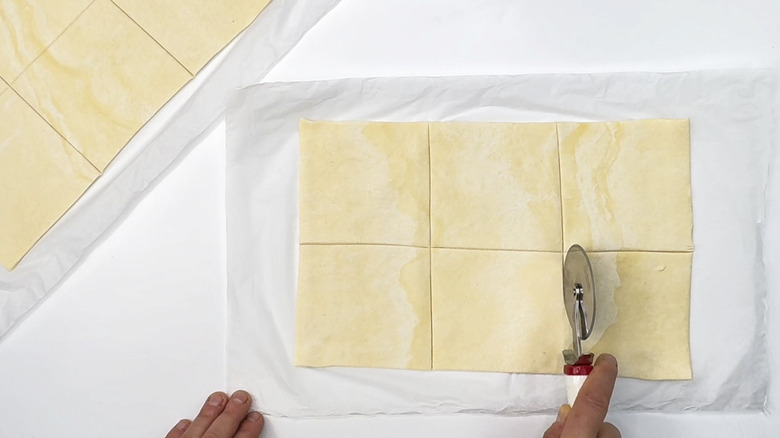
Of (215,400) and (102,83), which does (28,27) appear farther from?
(215,400)

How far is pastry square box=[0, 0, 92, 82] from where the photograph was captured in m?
1.35

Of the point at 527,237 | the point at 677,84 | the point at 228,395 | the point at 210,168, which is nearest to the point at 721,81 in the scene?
the point at 677,84

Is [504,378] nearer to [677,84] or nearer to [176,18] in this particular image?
[677,84]

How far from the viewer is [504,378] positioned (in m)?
1.22

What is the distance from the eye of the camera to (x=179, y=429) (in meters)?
1.24

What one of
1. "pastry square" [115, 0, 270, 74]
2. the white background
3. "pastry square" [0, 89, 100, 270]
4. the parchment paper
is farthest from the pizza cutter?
"pastry square" [0, 89, 100, 270]

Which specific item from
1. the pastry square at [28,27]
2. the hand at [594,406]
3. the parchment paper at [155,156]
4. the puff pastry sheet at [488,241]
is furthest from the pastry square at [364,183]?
the pastry square at [28,27]

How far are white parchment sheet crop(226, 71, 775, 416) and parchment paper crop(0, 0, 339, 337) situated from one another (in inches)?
3.0

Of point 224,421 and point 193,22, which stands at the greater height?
point 193,22

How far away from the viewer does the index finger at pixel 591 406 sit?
101 centimetres

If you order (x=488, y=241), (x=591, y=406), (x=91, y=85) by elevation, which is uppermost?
(x=91, y=85)

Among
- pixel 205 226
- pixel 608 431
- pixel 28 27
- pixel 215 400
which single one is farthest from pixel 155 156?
pixel 608 431

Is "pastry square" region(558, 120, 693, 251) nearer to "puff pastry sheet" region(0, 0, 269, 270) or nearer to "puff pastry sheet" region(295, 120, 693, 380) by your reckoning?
"puff pastry sheet" region(295, 120, 693, 380)

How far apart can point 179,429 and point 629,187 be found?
1074 mm
